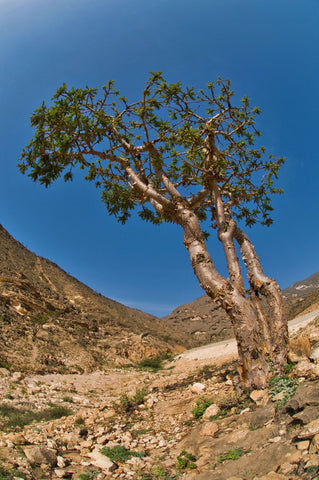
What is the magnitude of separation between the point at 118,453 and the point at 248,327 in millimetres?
3263

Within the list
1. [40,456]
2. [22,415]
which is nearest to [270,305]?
[40,456]

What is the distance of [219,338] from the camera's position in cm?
3872

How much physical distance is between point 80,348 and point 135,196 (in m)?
11.7

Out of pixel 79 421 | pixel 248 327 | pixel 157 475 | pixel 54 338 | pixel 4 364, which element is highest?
pixel 248 327

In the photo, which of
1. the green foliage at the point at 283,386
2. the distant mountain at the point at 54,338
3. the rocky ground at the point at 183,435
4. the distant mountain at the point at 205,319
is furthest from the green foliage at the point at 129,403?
the distant mountain at the point at 205,319

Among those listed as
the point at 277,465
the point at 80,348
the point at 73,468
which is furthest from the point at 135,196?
the point at 80,348

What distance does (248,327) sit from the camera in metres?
6.14

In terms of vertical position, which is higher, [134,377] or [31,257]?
[31,257]

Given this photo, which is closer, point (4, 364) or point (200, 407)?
point (200, 407)

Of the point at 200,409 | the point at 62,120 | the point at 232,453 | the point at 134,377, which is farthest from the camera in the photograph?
the point at 134,377

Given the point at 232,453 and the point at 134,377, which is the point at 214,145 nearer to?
the point at 232,453

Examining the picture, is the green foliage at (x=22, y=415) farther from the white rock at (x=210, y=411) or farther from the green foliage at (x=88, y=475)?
the white rock at (x=210, y=411)

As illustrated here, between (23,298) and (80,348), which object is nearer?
(80,348)

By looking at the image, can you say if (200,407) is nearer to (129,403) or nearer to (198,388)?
(198,388)
